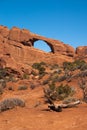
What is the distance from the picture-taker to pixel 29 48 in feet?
238

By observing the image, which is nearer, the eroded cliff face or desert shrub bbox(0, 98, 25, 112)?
desert shrub bbox(0, 98, 25, 112)

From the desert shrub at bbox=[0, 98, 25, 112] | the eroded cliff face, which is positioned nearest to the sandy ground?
the desert shrub at bbox=[0, 98, 25, 112]

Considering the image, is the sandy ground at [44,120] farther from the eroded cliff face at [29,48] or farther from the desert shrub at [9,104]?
the eroded cliff face at [29,48]

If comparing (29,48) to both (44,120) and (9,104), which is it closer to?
(9,104)

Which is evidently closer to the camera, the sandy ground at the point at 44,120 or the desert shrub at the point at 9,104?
the sandy ground at the point at 44,120

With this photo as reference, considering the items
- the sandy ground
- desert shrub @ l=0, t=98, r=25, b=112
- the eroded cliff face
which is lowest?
the sandy ground

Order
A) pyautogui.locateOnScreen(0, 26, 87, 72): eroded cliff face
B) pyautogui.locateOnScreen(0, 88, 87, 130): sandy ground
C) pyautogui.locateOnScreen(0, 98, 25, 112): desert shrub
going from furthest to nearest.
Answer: pyautogui.locateOnScreen(0, 26, 87, 72): eroded cliff face, pyautogui.locateOnScreen(0, 98, 25, 112): desert shrub, pyautogui.locateOnScreen(0, 88, 87, 130): sandy ground

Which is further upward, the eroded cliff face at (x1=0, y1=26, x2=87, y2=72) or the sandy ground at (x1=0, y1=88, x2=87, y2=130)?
the eroded cliff face at (x1=0, y1=26, x2=87, y2=72)

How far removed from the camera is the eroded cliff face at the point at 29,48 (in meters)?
70.1

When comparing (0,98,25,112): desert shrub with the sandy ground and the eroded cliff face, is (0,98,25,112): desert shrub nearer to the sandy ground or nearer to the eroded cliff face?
the sandy ground

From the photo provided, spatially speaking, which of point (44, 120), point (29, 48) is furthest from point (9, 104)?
point (29, 48)

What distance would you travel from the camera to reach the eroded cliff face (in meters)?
70.1

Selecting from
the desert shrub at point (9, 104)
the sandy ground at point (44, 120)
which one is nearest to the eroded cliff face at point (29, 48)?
the desert shrub at point (9, 104)

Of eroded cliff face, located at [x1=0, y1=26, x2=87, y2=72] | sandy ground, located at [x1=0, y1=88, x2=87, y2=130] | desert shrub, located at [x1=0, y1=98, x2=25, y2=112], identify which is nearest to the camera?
sandy ground, located at [x1=0, y1=88, x2=87, y2=130]
